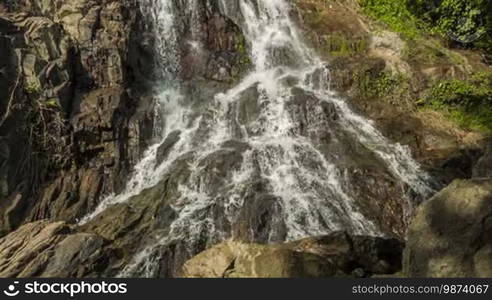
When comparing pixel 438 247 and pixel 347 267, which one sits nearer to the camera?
pixel 438 247

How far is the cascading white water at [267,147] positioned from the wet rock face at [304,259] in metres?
2.91

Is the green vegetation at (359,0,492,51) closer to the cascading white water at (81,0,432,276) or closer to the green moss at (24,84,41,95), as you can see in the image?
the cascading white water at (81,0,432,276)

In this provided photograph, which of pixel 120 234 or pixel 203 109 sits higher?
pixel 203 109

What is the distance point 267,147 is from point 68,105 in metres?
7.54

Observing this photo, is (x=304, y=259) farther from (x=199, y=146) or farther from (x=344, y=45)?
(x=344, y=45)

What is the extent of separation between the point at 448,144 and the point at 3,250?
542 inches

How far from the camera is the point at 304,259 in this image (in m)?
7.07

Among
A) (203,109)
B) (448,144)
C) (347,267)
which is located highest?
(203,109)

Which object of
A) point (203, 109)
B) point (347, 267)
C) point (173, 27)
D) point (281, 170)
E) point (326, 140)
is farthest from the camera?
point (173, 27)

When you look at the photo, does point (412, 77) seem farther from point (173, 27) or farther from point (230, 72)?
point (173, 27)

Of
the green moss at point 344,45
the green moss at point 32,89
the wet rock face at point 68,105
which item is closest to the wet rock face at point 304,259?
the wet rock face at point 68,105

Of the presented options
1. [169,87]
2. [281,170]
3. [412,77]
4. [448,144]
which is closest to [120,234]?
[281,170]

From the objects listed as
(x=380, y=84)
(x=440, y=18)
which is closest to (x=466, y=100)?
(x=380, y=84)

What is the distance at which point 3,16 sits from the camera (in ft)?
58.1
